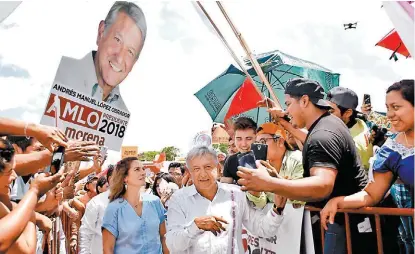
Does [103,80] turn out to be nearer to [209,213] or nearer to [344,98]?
[209,213]

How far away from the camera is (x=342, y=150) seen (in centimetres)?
280

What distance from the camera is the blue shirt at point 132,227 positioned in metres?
4.13

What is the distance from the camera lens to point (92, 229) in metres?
4.97

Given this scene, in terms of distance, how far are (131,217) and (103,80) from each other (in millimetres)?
1301

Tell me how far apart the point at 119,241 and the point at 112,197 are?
53cm

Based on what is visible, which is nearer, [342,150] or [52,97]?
[342,150]

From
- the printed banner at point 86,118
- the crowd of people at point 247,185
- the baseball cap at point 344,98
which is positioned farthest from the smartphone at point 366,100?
the printed banner at point 86,118

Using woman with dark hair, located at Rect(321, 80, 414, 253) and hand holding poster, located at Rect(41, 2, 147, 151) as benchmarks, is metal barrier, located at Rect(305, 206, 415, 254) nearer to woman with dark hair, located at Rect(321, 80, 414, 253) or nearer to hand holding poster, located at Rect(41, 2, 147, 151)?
woman with dark hair, located at Rect(321, 80, 414, 253)

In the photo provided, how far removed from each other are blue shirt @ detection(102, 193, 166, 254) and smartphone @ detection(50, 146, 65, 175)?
1.36m

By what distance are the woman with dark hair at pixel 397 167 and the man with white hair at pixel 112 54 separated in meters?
2.04

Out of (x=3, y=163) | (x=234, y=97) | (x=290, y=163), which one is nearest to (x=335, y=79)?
(x=234, y=97)

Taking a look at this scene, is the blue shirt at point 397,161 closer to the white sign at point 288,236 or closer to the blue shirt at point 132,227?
the white sign at point 288,236

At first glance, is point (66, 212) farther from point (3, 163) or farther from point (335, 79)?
point (335, 79)

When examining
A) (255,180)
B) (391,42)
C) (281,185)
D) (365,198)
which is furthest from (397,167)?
(391,42)
